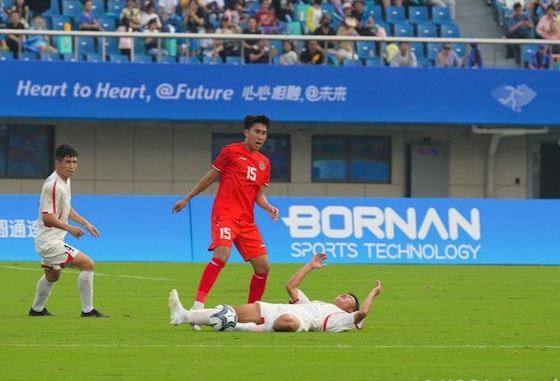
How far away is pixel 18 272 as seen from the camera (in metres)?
26.5

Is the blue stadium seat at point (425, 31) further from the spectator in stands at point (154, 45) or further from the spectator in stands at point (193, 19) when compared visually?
the spectator in stands at point (154, 45)

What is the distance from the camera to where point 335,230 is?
103 feet

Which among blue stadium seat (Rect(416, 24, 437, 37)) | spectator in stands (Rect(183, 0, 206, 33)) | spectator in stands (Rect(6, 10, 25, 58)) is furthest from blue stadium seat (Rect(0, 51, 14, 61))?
blue stadium seat (Rect(416, 24, 437, 37))

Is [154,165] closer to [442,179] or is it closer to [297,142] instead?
[297,142]

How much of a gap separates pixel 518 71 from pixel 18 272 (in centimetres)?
1692

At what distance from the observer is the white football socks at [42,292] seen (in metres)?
17.6

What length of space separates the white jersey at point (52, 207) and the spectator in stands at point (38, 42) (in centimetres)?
1933

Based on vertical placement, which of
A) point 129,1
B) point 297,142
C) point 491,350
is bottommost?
point 491,350

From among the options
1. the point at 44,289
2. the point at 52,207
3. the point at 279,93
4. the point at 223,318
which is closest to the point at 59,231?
the point at 52,207

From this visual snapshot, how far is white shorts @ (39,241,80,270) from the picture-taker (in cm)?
1738

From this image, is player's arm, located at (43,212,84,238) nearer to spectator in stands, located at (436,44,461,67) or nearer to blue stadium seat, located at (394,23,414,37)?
spectator in stands, located at (436,44,461,67)

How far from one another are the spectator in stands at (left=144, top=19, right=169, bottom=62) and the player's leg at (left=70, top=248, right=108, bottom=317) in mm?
19955

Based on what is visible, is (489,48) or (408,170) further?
(408,170)

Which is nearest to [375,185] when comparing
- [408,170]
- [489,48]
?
[408,170]
